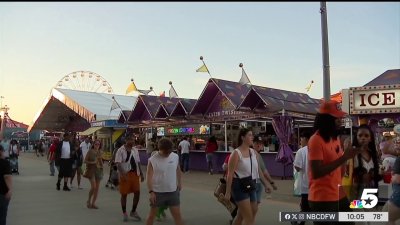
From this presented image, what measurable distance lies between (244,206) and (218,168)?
14.2 metres

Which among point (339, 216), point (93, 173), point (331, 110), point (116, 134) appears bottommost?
point (93, 173)

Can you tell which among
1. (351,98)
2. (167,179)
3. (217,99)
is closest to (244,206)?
(167,179)

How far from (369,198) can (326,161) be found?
4.76 feet

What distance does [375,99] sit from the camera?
13328mm

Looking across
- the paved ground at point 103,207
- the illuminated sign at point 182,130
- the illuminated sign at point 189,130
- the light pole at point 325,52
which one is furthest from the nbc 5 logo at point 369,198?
the illuminated sign at point 182,130

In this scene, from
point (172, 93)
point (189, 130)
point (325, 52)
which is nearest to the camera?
point (325, 52)

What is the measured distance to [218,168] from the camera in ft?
64.6

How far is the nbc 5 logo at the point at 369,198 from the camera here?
501cm

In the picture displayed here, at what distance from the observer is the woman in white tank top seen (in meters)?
5.61

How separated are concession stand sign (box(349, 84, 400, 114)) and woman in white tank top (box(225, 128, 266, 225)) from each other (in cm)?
857

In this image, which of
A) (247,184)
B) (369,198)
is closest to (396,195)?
(369,198)

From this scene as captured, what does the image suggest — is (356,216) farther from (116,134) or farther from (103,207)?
(116,134)

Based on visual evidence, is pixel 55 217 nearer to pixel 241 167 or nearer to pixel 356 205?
pixel 241 167

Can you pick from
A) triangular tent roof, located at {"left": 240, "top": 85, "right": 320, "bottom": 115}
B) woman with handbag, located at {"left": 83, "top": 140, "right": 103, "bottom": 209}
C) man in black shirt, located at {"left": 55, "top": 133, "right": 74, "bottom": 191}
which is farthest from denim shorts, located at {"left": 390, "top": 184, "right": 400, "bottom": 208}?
triangular tent roof, located at {"left": 240, "top": 85, "right": 320, "bottom": 115}
